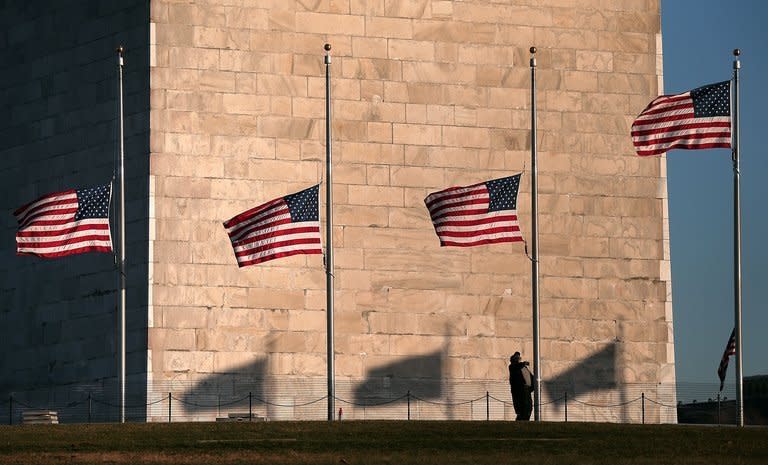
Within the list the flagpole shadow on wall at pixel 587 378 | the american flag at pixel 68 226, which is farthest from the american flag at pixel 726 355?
the american flag at pixel 68 226

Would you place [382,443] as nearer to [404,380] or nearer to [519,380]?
[519,380]

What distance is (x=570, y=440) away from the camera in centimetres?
3725

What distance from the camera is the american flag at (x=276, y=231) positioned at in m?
43.8

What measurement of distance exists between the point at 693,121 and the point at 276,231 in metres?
9.25

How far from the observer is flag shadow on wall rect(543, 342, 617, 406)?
5266 cm

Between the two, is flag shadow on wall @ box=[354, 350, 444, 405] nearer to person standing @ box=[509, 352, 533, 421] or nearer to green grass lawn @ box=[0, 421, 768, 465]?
person standing @ box=[509, 352, 533, 421]

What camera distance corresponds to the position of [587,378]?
53031 mm

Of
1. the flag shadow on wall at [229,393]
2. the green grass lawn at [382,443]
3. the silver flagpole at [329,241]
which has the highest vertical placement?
the silver flagpole at [329,241]

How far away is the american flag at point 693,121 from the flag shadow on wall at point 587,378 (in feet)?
33.2

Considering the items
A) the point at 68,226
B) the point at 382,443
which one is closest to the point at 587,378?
the point at 68,226

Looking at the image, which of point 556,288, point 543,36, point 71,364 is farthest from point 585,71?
point 71,364

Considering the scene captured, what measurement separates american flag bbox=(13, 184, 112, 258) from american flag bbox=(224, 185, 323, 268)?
2.70 m

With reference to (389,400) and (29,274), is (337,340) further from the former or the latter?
(29,274)

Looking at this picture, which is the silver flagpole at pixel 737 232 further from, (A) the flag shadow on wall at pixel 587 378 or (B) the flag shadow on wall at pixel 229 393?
(B) the flag shadow on wall at pixel 229 393
